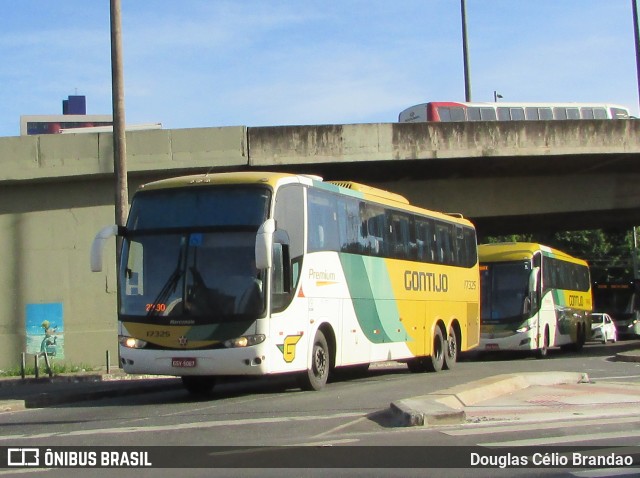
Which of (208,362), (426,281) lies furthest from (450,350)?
(208,362)

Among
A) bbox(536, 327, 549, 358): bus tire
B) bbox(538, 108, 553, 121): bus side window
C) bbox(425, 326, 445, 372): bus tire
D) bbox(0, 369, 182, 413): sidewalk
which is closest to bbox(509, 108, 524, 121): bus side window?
bbox(538, 108, 553, 121): bus side window

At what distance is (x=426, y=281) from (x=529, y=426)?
10467 millimetres

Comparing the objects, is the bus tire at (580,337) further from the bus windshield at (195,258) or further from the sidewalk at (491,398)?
the bus windshield at (195,258)

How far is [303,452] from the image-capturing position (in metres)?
8.85

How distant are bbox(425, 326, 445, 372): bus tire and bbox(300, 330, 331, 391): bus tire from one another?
5.56 m

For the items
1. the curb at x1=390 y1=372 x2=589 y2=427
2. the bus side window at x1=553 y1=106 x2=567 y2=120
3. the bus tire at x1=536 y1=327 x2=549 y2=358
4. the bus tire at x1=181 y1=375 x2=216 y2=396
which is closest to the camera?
the curb at x1=390 y1=372 x2=589 y2=427

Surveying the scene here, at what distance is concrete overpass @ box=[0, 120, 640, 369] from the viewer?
24359mm

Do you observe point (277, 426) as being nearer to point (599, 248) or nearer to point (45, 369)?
point (45, 369)

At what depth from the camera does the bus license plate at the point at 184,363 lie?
13539 millimetres

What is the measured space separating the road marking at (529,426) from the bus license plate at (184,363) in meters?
4.81

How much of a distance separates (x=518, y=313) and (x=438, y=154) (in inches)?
215

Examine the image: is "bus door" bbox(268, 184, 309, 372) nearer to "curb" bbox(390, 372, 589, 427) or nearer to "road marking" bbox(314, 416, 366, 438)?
"curb" bbox(390, 372, 589, 427)

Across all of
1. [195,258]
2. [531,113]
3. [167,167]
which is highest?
[531,113]

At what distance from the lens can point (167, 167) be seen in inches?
984
